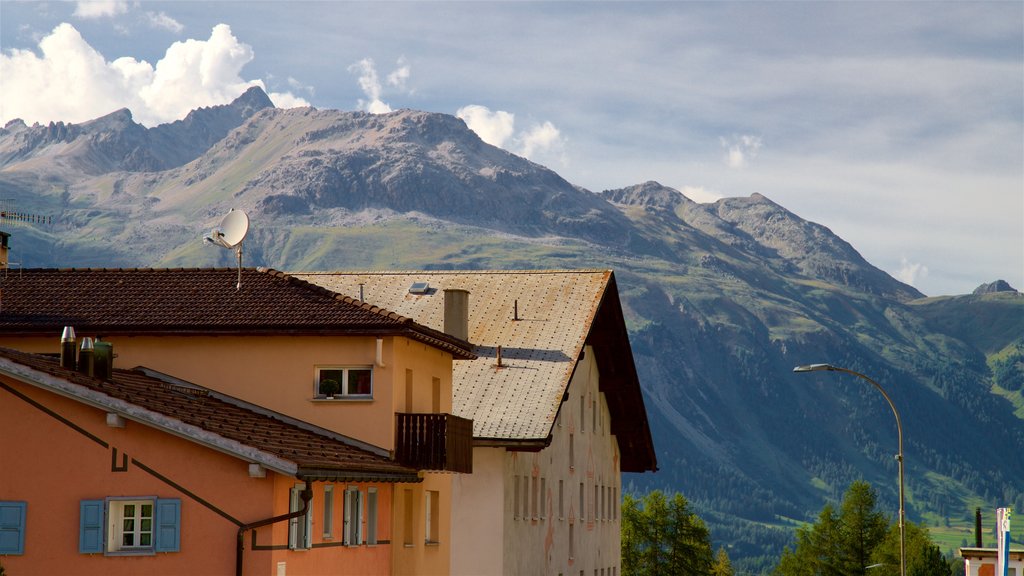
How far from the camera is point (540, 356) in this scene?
178 ft

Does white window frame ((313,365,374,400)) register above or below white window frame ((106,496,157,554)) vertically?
above

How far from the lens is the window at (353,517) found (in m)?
33.5

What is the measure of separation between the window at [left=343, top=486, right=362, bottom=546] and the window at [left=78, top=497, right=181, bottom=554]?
5.09 metres

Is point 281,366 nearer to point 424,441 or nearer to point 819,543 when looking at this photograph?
point 424,441

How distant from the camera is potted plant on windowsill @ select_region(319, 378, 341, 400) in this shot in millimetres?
37125

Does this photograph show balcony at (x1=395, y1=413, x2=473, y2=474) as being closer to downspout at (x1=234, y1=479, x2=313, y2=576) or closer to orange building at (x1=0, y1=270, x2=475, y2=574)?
orange building at (x1=0, y1=270, x2=475, y2=574)

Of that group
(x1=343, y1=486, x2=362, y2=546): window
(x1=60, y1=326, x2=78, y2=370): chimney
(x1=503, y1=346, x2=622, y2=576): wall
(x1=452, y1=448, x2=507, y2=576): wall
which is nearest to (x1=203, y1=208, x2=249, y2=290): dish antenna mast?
(x1=343, y1=486, x2=362, y2=546): window

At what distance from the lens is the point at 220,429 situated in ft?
96.4

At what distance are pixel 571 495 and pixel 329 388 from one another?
966 inches

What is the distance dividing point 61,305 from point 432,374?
9574 millimetres

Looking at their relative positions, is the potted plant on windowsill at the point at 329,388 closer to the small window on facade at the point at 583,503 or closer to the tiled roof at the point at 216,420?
the tiled roof at the point at 216,420

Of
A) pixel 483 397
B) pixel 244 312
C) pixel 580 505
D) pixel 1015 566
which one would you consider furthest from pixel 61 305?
pixel 1015 566

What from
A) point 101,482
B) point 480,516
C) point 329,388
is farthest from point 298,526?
Answer: point 480,516

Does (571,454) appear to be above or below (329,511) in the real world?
above
